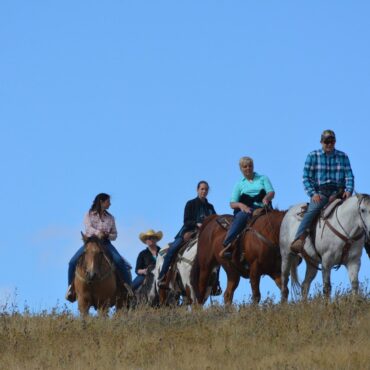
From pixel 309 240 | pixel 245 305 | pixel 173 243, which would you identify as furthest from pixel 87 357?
pixel 173 243

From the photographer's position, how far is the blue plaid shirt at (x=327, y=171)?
2630 centimetres

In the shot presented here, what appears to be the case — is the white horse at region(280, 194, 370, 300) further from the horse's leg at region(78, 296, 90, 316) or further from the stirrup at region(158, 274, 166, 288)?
the stirrup at region(158, 274, 166, 288)

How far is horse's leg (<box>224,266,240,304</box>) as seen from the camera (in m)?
28.9

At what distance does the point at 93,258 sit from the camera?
2795 cm

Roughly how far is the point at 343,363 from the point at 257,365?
119cm

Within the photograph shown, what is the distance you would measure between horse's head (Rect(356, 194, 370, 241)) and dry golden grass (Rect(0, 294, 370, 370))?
2.01m

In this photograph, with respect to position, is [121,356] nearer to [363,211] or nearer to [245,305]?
[245,305]

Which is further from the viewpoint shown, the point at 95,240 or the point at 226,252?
the point at 226,252

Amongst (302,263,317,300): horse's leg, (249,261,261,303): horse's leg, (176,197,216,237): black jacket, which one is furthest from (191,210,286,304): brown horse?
(302,263,317,300): horse's leg

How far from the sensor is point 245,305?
974 inches

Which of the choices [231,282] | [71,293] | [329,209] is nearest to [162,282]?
[231,282]

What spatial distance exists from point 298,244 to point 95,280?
413 centimetres

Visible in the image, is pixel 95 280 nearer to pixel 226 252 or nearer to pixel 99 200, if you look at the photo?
pixel 99 200

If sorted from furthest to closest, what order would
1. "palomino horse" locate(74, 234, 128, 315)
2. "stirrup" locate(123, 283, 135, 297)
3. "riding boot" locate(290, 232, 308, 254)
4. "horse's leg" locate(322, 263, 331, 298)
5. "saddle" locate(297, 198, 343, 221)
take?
"stirrup" locate(123, 283, 135, 297) < "palomino horse" locate(74, 234, 128, 315) < "riding boot" locate(290, 232, 308, 254) < "saddle" locate(297, 198, 343, 221) < "horse's leg" locate(322, 263, 331, 298)
